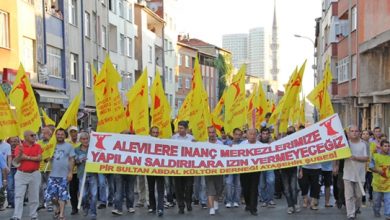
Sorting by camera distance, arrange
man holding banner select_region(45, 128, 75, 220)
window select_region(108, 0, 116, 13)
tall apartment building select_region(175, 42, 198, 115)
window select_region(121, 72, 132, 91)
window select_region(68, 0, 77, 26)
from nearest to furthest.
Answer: man holding banner select_region(45, 128, 75, 220)
window select_region(68, 0, 77, 26)
window select_region(108, 0, 116, 13)
window select_region(121, 72, 132, 91)
tall apartment building select_region(175, 42, 198, 115)

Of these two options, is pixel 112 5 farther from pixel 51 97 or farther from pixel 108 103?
pixel 108 103

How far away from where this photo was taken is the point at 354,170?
34.7 feet

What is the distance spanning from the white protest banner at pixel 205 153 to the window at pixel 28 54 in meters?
13.7

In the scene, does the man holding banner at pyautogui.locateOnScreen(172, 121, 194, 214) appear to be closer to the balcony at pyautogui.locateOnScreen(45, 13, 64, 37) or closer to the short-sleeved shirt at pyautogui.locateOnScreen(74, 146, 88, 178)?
the short-sleeved shirt at pyautogui.locateOnScreen(74, 146, 88, 178)

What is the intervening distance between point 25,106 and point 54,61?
16.8 metres

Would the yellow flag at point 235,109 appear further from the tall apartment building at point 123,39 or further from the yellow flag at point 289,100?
the tall apartment building at point 123,39

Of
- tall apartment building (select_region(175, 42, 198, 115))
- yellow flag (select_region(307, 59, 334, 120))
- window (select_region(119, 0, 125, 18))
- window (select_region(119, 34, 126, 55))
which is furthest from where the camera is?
tall apartment building (select_region(175, 42, 198, 115))

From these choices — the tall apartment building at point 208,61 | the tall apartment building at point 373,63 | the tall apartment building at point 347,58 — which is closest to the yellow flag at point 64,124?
the tall apartment building at point 373,63

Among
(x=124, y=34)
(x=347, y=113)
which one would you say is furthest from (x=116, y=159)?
(x=124, y=34)

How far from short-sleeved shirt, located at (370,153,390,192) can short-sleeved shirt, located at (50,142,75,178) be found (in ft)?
18.6

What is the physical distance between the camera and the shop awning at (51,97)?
23669 mm

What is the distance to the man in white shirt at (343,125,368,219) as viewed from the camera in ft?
34.7

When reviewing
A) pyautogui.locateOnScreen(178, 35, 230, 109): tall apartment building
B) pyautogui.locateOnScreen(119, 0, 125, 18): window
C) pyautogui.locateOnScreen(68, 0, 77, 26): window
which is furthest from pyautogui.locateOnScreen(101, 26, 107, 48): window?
pyautogui.locateOnScreen(178, 35, 230, 109): tall apartment building

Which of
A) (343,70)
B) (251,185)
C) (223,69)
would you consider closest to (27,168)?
(251,185)
